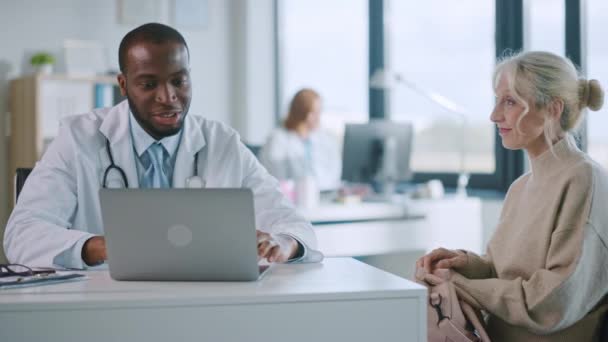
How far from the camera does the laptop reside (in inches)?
55.9

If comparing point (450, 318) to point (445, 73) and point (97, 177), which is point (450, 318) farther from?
point (445, 73)

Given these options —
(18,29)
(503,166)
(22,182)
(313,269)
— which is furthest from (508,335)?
(18,29)

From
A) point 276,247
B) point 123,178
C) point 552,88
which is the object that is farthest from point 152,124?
point 552,88

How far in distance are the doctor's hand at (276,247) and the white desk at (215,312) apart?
185 mm

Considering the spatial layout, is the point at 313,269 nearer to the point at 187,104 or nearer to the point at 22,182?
the point at 187,104

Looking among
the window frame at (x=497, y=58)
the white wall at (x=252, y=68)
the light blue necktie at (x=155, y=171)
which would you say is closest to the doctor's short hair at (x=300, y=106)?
the window frame at (x=497, y=58)

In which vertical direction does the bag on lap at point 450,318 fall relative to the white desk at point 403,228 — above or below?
above

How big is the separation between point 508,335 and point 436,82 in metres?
3.05

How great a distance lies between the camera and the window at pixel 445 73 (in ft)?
14.1

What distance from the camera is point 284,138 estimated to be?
502 cm

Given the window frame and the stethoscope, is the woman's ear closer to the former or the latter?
the stethoscope

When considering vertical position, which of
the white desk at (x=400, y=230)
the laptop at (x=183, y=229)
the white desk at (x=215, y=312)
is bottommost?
the white desk at (x=400, y=230)

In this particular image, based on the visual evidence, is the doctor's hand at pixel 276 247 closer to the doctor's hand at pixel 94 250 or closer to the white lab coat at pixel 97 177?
the white lab coat at pixel 97 177

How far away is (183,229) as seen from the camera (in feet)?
4.72
